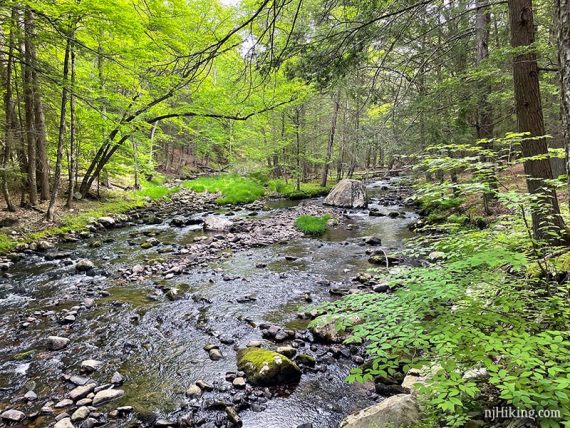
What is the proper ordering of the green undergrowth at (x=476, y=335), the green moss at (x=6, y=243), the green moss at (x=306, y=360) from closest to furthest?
the green undergrowth at (x=476, y=335) → the green moss at (x=306, y=360) → the green moss at (x=6, y=243)

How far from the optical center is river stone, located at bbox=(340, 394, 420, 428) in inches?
110

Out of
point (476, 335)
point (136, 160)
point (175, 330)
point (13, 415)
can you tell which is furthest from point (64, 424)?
point (136, 160)

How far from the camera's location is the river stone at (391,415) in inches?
110

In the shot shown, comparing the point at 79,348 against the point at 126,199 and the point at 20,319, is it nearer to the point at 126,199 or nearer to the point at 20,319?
the point at 20,319

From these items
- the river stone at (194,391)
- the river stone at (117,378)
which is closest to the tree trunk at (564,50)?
the river stone at (194,391)

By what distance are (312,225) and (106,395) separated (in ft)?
31.8

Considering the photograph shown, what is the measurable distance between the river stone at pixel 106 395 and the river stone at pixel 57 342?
1.59m

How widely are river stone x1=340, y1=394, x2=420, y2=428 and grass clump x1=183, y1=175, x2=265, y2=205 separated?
1787 cm

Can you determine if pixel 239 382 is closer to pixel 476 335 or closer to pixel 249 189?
pixel 476 335

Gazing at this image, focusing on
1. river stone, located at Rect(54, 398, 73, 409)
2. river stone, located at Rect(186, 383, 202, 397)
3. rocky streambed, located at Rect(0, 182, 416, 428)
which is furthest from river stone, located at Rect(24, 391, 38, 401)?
river stone, located at Rect(186, 383, 202, 397)

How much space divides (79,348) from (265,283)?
397 cm

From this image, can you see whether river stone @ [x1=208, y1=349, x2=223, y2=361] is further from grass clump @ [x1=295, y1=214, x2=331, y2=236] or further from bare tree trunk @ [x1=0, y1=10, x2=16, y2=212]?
bare tree trunk @ [x1=0, y1=10, x2=16, y2=212]

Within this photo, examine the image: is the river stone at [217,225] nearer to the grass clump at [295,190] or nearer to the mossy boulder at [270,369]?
the grass clump at [295,190]

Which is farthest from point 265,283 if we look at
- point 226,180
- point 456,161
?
point 226,180
